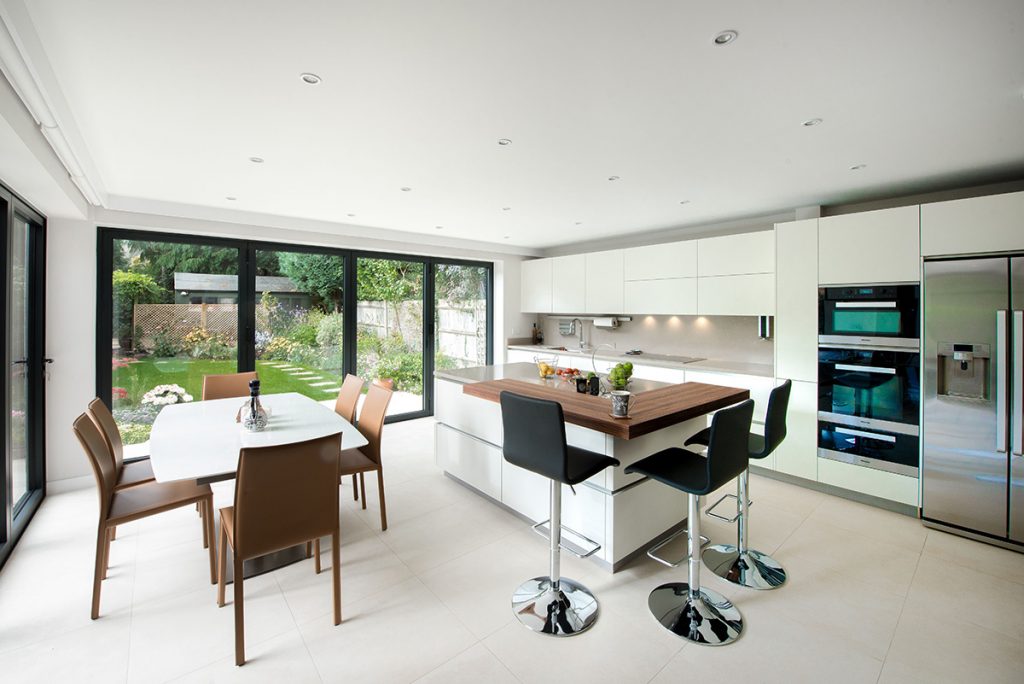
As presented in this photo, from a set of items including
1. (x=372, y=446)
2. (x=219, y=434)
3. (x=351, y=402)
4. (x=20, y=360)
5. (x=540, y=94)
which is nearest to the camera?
(x=540, y=94)

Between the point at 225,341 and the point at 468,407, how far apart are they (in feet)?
9.10

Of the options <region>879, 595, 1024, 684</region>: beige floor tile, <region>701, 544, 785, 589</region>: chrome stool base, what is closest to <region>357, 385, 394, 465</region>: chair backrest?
<region>701, 544, 785, 589</region>: chrome stool base

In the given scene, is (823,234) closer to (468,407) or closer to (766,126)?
(766,126)

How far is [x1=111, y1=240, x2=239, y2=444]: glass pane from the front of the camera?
13.1 ft

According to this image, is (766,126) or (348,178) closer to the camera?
(766,126)

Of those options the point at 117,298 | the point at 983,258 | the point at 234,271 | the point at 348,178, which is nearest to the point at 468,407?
the point at 348,178

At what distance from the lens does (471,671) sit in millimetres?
1802

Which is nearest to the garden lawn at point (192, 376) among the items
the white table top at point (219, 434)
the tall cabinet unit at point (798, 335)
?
the white table top at point (219, 434)

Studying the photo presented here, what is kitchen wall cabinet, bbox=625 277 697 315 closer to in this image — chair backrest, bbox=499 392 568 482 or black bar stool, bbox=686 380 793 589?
black bar stool, bbox=686 380 793 589

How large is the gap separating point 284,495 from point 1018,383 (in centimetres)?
422

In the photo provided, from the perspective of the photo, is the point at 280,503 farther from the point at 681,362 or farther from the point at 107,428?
the point at 681,362

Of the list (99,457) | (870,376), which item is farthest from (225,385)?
(870,376)

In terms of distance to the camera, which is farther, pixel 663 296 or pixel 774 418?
pixel 663 296

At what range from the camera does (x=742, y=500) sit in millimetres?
2557
